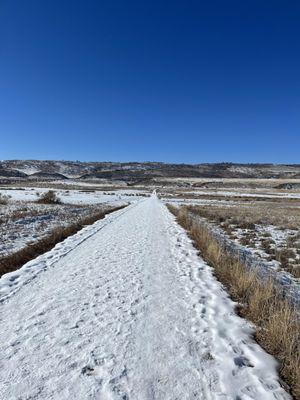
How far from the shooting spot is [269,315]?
595 centimetres

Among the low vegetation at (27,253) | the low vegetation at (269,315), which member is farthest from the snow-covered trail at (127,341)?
the low vegetation at (27,253)

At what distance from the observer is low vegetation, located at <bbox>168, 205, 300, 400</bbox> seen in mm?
4361

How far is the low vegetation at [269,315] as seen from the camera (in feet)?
14.3

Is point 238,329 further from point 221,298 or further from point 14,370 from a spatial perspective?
point 14,370

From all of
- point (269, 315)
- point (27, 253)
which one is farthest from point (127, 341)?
point (27, 253)

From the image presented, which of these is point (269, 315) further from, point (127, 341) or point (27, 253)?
point (27, 253)

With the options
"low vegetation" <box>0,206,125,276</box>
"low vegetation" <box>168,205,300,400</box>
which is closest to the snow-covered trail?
"low vegetation" <box>168,205,300,400</box>

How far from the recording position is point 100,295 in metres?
7.16

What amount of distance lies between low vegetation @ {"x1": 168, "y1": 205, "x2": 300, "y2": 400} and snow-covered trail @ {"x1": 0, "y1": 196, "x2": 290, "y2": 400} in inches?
7.4

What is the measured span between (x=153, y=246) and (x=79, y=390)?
9.45m

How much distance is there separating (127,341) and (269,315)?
250 cm

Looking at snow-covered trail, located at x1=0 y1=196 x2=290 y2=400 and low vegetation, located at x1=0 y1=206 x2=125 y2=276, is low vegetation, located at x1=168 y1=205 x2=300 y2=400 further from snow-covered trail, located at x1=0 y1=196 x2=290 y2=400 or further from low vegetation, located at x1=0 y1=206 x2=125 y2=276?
low vegetation, located at x1=0 y1=206 x2=125 y2=276

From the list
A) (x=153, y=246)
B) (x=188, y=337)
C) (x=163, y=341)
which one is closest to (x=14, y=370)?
(x=163, y=341)

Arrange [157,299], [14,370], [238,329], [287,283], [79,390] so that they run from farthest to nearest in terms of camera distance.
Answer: [287,283] < [157,299] < [238,329] < [14,370] < [79,390]
